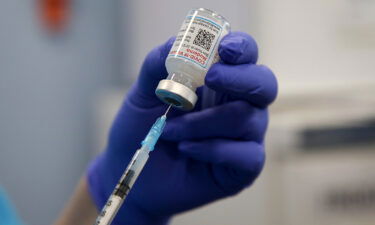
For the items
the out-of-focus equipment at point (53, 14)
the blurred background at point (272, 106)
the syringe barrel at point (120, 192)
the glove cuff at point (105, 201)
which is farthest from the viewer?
the out-of-focus equipment at point (53, 14)

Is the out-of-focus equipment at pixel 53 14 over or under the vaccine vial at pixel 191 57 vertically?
over

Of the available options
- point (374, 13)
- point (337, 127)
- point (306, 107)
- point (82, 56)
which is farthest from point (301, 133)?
point (82, 56)

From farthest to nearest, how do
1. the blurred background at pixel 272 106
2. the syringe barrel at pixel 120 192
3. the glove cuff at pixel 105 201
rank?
the blurred background at pixel 272 106 → the glove cuff at pixel 105 201 → the syringe barrel at pixel 120 192

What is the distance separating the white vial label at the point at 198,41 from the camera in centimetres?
66

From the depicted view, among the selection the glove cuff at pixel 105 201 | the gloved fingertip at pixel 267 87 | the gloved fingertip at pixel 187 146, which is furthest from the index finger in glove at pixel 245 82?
the glove cuff at pixel 105 201

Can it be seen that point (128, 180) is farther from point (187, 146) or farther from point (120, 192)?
point (187, 146)

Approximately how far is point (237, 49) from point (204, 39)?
73mm

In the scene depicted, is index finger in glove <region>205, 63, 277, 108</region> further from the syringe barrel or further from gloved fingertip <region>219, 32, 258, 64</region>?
the syringe barrel

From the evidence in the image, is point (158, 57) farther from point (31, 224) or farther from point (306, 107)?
point (31, 224)

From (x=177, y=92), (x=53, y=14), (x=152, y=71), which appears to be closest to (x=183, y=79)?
(x=177, y=92)

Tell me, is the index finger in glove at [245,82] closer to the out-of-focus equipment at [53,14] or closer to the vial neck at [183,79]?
the vial neck at [183,79]

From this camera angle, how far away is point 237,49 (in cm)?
72

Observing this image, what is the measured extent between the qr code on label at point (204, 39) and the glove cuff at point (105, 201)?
0.38m

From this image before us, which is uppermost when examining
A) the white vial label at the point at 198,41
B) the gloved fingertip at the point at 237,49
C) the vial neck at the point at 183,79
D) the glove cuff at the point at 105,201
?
the gloved fingertip at the point at 237,49
